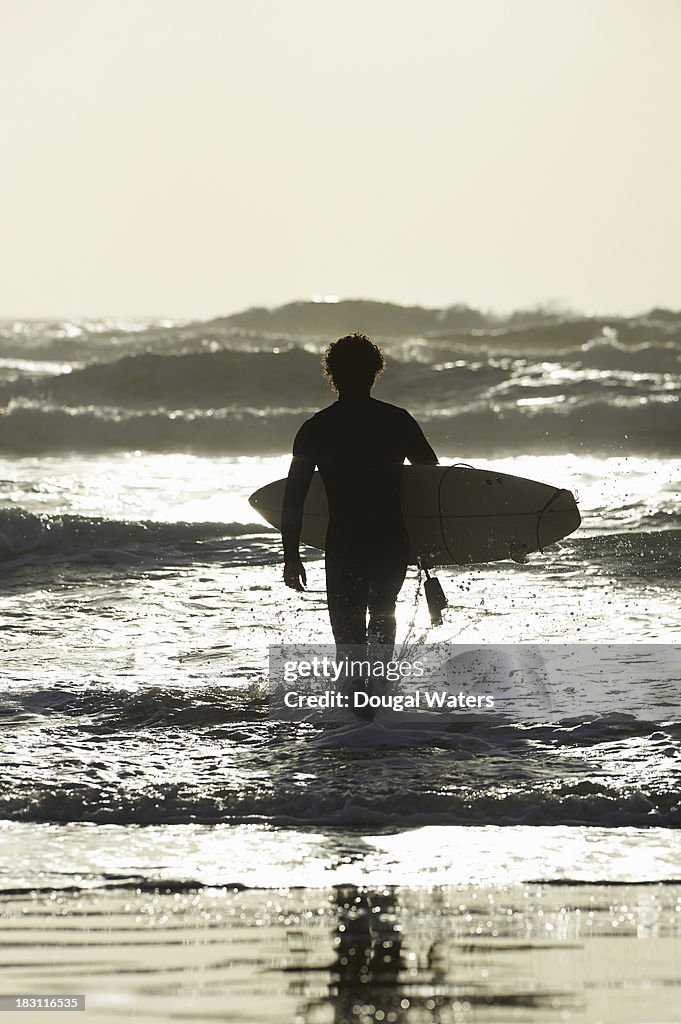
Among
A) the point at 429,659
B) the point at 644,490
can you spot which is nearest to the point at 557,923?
the point at 429,659

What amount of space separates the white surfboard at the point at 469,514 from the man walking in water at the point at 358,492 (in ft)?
1.75

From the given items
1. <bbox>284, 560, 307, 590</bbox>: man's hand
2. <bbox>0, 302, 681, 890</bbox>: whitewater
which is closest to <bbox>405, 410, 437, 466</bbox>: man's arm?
<bbox>284, 560, 307, 590</bbox>: man's hand

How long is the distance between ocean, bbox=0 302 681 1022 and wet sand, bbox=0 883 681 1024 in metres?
0.02

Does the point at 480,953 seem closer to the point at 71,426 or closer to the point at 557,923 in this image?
the point at 557,923

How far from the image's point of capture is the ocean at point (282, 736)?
4.21 metres

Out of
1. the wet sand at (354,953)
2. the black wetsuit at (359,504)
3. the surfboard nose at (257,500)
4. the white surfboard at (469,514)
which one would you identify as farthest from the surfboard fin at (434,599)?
the wet sand at (354,953)

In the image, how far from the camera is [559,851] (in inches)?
175

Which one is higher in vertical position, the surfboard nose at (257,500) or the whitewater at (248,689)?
the surfboard nose at (257,500)

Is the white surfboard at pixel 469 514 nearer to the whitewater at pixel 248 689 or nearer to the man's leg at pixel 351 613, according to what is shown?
the whitewater at pixel 248 689

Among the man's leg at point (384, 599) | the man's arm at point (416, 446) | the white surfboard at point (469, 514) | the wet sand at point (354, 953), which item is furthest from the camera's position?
the white surfboard at point (469, 514)

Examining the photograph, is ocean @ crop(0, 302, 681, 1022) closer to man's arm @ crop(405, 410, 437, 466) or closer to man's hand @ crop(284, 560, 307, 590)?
man's hand @ crop(284, 560, 307, 590)

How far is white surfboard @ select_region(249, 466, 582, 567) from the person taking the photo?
692cm

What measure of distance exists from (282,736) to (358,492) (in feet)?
3.57

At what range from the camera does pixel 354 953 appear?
11.4 feet
